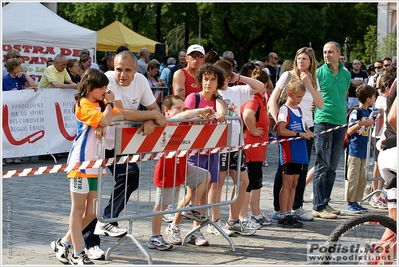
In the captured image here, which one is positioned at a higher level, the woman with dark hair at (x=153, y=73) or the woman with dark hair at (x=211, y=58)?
the woman with dark hair at (x=211, y=58)

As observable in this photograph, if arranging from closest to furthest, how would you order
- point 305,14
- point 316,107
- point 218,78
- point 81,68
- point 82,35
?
point 218,78 < point 316,107 < point 81,68 < point 82,35 < point 305,14

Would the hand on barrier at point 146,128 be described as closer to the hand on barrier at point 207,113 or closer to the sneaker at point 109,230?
the hand on barrier at point 207,113

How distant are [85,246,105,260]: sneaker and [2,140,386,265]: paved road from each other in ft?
0.28

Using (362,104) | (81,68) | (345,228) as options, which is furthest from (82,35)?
(345,228)

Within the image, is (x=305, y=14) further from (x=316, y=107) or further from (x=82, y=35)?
(x=316, y=107)

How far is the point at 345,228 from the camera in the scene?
15.7ft

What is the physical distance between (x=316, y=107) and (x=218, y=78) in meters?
2.17

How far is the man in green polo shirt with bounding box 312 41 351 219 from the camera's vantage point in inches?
341

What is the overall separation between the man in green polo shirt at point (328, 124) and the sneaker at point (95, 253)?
3.25m

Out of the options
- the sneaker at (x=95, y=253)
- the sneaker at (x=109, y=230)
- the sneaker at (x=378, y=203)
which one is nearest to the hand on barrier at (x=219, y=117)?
the sneaker at (x=109, y=230)

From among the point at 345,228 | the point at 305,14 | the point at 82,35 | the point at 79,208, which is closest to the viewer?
the point at 345,228

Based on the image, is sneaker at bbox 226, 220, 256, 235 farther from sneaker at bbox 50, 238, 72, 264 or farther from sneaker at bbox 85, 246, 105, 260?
sneaker at bbox 50, 238, 72, 264

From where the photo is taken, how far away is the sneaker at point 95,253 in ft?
20.8

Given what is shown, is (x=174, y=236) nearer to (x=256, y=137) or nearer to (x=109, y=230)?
(x=109, y=230)
